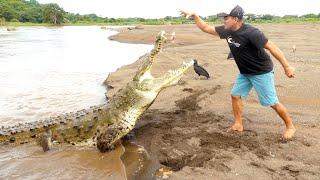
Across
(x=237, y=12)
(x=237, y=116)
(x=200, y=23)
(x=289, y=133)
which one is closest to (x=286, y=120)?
(x=289, y=133)

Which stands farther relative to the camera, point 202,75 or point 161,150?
point 202,75

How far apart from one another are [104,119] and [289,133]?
2.65 m

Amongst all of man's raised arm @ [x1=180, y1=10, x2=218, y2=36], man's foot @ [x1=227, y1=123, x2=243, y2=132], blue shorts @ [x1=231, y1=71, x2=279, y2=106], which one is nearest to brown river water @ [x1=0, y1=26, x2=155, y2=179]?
man's foot @ [x1=227, y1=123, x2=243, y2=132]

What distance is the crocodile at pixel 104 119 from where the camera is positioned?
5863mm

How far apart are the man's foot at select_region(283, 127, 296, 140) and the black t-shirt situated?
0.88 meters

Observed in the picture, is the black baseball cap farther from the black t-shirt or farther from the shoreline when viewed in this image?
the shoreline

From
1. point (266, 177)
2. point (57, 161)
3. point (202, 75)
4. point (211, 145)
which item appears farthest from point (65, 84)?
point (266, 177)

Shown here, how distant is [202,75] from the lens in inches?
396

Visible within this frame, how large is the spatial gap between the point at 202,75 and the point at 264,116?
3706 millimetres

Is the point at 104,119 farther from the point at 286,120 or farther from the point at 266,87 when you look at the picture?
the point at 286,120

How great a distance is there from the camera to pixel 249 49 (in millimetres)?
5398

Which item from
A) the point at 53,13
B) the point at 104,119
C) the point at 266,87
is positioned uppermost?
the point at 266,87

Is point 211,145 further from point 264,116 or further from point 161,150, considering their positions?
point 264,116

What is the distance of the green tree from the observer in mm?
85250
